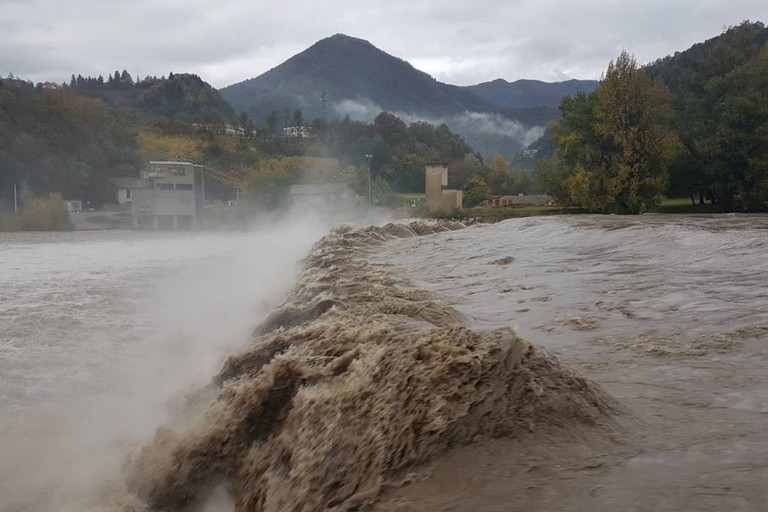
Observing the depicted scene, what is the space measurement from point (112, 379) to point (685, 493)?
6.05 m

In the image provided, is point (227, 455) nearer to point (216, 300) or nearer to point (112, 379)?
point (112, 379)

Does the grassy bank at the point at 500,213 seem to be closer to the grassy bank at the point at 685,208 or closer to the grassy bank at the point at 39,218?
the grassy bank at the point at 685,208

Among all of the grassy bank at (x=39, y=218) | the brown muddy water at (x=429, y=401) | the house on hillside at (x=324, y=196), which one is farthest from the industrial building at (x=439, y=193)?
the brown muddy water at (x=429, y=401)

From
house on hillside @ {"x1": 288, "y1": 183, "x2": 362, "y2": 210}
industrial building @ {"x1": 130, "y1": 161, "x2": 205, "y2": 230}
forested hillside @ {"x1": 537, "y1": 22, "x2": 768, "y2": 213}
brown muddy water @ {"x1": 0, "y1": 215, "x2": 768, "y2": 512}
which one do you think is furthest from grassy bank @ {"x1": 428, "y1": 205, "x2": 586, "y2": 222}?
brown muddy water @ {"x1": 0, "y1": 215, "x2": 768, "y2": 512}

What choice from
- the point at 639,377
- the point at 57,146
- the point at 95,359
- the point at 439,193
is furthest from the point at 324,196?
the point at 639,377

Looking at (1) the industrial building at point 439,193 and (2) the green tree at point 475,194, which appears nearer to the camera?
(1) the industrial building at point 439,193

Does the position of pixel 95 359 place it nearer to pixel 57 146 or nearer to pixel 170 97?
pixel 57 146

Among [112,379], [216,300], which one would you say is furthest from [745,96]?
[112,379]

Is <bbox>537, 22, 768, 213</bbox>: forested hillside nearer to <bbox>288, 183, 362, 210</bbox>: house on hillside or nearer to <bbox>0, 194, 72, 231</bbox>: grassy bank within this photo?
<bbox>288, 183, 362, 210</bbox>: house on hillside

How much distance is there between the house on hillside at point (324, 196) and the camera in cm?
5778

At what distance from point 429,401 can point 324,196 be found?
57.4 m

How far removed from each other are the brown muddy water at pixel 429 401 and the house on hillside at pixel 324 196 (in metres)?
48.4

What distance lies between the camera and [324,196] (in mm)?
59938

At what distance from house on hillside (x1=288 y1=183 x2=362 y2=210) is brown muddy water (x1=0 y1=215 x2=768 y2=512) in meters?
48.4
